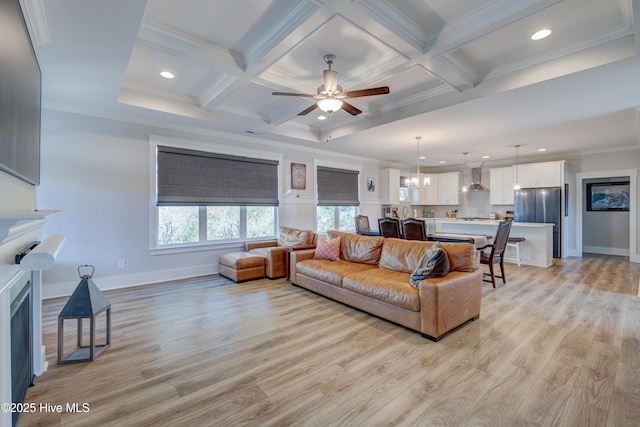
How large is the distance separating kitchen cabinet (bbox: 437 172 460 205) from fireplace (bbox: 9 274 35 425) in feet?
31.2

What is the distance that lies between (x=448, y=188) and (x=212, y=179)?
7.33 meters

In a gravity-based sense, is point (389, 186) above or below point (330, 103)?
below

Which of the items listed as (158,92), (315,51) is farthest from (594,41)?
(158,92)

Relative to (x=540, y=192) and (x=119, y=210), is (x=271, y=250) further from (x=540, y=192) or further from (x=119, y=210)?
(x=540, y=192)

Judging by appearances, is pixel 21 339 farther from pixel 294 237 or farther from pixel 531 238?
pixel 531 238

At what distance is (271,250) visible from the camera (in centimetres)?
496

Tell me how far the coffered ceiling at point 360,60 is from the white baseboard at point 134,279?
8.11 feet

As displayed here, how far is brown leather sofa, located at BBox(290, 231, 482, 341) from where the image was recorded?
2744mm

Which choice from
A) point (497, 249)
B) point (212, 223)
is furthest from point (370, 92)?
point (212, 223)

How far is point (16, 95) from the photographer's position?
5.08 feet

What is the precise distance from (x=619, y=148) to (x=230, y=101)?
859cm

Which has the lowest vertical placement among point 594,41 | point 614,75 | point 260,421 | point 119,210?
point 260,421

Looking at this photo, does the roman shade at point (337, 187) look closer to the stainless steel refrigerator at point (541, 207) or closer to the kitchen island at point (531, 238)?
the kitchen island at point (531, 238)

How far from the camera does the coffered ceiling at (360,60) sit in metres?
2.34
